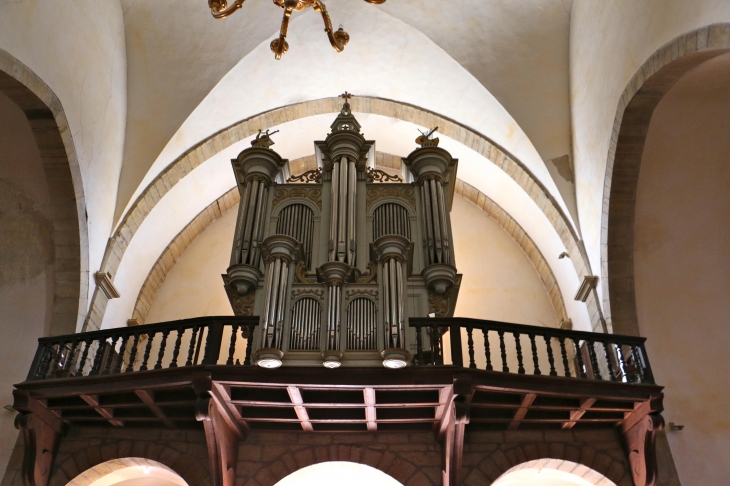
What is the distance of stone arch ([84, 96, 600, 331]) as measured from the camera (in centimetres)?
1062

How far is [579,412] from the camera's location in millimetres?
8117

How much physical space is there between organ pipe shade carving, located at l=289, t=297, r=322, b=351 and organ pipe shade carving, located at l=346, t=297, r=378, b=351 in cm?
37

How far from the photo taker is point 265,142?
1078cm

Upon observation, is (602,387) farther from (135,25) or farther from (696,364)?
(135,25)

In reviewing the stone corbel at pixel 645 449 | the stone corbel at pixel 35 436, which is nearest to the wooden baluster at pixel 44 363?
the stone corbel at pixel 35 436

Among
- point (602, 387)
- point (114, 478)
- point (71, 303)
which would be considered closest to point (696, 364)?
point (602, 387)

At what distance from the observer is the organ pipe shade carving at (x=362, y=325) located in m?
7.75

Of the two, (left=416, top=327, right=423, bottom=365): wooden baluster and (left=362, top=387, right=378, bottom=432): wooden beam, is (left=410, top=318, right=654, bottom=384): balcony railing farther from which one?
(left=362, top=387, right=378, bottom=432): wooden beam

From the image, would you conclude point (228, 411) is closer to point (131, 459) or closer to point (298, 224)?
point (131, 459)

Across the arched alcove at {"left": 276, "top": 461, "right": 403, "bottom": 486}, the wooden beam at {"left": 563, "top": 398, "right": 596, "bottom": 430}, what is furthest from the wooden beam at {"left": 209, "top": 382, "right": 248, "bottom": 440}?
the wooden beam at {"left": 563, "top": 398, "right": 596, "bottom": 430}

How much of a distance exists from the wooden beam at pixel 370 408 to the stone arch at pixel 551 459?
4.19 feet

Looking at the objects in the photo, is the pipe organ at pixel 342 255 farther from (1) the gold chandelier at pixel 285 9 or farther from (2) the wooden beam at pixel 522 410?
(1) the gold chandelier at pixel 285 9

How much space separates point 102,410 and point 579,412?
5841 millimetres

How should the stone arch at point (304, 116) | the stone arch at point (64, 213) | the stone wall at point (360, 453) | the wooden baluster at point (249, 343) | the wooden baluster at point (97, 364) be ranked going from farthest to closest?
the stone arch at point (304, 116) < the stone arch at point (64, 213) < the stone wall at point (360, 453) < the wooden baluster at point (97, 364) < the wooden baluster at point (249, 343)
